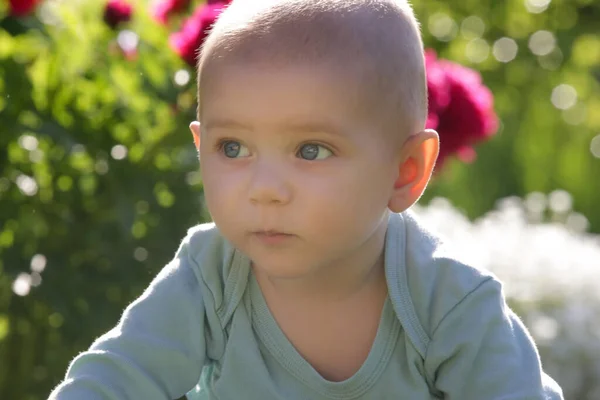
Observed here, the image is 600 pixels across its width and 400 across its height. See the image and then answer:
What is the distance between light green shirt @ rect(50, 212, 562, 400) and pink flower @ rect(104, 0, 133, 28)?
1574 millimetres

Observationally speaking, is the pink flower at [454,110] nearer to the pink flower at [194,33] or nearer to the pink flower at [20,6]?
the pink flower at [194,33]

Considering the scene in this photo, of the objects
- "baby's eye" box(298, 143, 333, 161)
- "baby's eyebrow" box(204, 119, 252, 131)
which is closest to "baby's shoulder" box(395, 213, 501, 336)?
"baby's eye" box(298, 143, 333, 161)

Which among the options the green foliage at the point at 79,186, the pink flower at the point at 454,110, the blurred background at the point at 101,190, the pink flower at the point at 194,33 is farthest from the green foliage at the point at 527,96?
the pink flower at the point at 194,33

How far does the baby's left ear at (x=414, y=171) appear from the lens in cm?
234

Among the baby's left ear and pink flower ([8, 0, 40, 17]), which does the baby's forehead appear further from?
pink flower ([8, 0, 40, 17])

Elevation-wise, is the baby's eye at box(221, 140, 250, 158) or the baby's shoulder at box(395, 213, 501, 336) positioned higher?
the baby's eye at box(221, 140, 250, 158)

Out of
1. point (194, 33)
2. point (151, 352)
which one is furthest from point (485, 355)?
point (194, 33)

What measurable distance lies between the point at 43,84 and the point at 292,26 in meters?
2.07

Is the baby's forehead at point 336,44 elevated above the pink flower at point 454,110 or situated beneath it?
elevated above

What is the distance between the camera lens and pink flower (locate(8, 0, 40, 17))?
12.6 feet

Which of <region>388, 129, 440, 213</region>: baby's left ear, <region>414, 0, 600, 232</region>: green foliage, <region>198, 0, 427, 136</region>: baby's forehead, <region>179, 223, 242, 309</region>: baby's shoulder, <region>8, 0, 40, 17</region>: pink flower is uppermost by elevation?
<region>198, 0, 427, 136</region>: baby's forehead

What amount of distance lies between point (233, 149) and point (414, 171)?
15.6 inches

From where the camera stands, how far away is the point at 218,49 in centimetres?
223

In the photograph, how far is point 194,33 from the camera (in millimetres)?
3574
